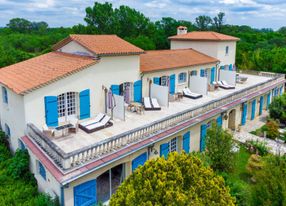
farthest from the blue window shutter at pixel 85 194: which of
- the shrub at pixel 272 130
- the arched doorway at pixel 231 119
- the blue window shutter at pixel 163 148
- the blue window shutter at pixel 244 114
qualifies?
the blue window shutter at pixel 244 114

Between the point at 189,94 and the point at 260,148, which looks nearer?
the point at 260,148

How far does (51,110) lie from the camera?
1498 cm

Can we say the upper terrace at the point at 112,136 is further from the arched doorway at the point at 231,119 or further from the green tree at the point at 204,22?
the green tree at the point at 204,22

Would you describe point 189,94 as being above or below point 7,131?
above

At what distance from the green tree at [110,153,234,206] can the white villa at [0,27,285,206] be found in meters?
4.05

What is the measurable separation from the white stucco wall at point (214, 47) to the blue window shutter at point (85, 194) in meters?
21.7

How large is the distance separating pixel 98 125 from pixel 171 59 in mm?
11690

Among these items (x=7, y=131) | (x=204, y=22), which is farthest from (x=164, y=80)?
(x=204, y=22)

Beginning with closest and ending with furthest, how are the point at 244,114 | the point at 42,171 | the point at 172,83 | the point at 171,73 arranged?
1. the point at 42,171
2. the point at 171,73
3. the point at 172,83
4. the point at 244,114

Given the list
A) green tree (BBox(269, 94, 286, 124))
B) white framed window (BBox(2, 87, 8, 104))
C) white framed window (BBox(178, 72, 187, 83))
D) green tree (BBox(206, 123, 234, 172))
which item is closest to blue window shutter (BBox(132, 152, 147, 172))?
green tree (BBox(206, 123, 234, 172))

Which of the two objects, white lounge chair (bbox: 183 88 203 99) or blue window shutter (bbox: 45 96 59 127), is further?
white lounge chair (bbox: 183 88 203 99)

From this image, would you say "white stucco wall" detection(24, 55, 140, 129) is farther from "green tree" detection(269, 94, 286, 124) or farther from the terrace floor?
"green tree" detection(269, 94, 286, 124)

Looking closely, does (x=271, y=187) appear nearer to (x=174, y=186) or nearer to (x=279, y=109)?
(x=174, y=186)

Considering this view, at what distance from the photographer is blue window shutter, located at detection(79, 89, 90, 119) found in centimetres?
1637
